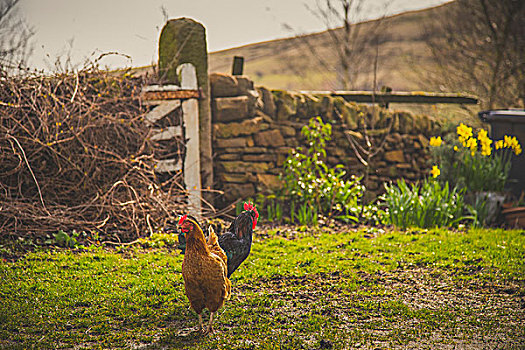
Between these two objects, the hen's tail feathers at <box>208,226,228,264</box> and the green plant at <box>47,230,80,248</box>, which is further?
the green plant at <box>47,230,80,248</box>

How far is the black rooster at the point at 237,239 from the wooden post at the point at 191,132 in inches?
99.9

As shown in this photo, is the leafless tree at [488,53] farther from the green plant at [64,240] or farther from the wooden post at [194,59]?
the green plant at [64,240]

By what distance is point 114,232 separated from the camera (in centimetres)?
555

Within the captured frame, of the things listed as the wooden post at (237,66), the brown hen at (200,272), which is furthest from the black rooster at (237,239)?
the wooden post at (237,66)

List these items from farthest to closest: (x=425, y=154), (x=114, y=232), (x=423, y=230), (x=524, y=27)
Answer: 1. (x=524, y=27)
2. (x=425, y=154)
3. (x=423, y=230)
4. (x=114, y=232)

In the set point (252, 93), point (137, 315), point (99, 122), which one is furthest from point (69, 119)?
point (137, 315)

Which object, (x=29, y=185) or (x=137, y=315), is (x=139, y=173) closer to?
(x=29, y=185)

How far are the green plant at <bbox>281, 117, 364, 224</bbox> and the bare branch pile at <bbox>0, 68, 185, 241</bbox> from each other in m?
1.78

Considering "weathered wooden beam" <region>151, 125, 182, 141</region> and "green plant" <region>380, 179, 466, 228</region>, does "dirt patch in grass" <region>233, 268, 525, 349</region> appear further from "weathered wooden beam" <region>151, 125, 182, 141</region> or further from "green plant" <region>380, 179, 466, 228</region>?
"weathered wooden beam" <region>151, 125, 182, 141</region>

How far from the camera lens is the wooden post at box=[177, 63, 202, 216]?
250 inches

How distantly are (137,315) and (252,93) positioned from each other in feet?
13.2

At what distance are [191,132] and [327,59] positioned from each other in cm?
1062

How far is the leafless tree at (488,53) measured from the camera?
36.0 ft

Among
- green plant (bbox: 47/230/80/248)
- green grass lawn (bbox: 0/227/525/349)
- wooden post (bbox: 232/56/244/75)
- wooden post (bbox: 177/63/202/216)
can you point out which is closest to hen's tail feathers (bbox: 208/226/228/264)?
green grass lawn (bbox: 0/227/525/349)
